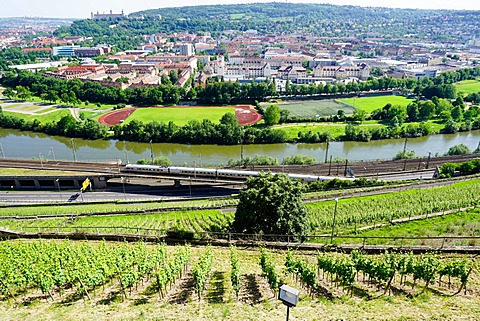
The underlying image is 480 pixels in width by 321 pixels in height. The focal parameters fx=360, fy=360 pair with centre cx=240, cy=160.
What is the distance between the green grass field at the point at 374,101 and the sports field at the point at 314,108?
2.89m

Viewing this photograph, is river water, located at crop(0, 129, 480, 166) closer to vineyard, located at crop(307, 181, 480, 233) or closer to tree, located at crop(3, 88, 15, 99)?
vineyard, located at crop(307, 181, 480, 233)

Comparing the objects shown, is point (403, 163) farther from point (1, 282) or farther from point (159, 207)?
point (1, 282)

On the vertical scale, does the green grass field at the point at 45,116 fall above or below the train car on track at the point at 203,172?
above

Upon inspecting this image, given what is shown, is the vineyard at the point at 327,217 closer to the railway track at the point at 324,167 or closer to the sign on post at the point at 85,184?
the sign on post at the point at 85,184

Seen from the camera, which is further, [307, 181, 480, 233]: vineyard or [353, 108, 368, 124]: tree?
[353, 108, 368, 124]: tree

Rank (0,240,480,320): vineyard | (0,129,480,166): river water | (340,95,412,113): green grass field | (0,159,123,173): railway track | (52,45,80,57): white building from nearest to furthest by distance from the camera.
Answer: (0,240,480,320): vineyard
(0,159,123,173): railway track
(0,129,480,166): river water
(340,95,412,113): green grass field
(52,45,80,57): white building

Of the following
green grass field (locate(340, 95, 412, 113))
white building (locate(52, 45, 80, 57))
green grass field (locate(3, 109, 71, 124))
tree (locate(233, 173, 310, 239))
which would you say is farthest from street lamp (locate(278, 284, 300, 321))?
white building (locate(52, 45, 80, 57))

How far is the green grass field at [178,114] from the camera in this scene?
2620 inches

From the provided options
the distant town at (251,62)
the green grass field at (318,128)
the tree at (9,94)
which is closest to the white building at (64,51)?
the distant town at (251,62)

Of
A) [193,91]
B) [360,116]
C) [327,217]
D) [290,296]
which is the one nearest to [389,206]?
[327,217]

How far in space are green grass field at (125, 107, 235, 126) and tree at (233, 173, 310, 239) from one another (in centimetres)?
4392

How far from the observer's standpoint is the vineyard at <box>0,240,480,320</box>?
13.7 m

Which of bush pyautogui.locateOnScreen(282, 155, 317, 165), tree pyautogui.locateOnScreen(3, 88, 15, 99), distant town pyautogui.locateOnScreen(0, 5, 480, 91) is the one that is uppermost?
distant town pyautogui.locateOnScreen(0, 5, 480, 91)

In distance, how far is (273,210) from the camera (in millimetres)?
21266
